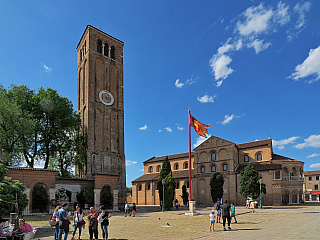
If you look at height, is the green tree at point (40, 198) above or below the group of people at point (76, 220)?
below

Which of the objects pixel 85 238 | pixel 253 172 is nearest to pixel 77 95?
pixel 253 172

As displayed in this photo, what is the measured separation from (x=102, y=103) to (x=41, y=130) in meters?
11.3

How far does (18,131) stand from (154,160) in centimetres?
3864

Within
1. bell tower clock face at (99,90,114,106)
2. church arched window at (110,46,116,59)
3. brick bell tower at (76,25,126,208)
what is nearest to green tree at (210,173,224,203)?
brick bell tower at (76,25,126,208)

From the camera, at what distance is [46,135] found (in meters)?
35.1

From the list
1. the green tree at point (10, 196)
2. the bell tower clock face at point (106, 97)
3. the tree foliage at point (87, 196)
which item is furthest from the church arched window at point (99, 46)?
the green tree at point (10, 196)

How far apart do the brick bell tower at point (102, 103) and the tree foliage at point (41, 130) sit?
87.9 inches

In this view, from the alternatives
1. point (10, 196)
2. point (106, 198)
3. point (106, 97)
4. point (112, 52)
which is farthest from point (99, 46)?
point (10, 196)

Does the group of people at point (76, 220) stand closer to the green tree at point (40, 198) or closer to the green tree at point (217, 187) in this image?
the green tree at point (40, 198)

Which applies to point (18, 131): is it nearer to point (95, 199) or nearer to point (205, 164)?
point (95, 199)

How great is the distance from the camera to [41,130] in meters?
34.6

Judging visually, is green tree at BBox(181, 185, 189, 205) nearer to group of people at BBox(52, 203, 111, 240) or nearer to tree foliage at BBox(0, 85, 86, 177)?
tree foliage at BBox(0, 85, 86, 177)

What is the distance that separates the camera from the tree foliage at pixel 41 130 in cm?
3058

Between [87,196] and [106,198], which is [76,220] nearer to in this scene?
[87,196]
